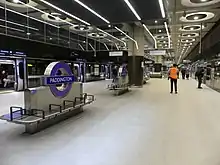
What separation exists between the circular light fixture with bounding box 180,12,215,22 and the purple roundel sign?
319 inches

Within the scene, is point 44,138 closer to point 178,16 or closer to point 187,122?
point 187,122

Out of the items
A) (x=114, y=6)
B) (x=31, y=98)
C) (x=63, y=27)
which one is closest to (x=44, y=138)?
(x=31, y=98)

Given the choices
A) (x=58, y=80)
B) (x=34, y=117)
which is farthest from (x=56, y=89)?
(x=34, y=117)

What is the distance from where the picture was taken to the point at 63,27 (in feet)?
56.1

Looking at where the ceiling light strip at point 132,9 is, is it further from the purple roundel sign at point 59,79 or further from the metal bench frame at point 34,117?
the metal bench frame at point 34,117

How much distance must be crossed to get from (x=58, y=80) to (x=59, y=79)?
5 cm

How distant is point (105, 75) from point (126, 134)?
24.7 metres

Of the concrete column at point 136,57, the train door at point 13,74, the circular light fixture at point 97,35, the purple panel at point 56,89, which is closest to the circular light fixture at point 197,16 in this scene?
the concrete column at point 136,57

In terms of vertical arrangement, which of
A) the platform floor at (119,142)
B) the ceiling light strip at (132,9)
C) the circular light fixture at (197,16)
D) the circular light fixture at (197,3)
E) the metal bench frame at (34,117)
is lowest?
the platform floor at (119,142)

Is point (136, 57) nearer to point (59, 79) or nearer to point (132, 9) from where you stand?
point (132, 9)

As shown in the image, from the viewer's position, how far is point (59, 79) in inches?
218

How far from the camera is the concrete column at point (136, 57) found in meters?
15.5

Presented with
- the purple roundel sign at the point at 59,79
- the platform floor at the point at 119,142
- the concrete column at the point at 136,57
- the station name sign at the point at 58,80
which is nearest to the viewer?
the platform floor at the point at 119,142

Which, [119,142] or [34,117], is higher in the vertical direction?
[34,117]
